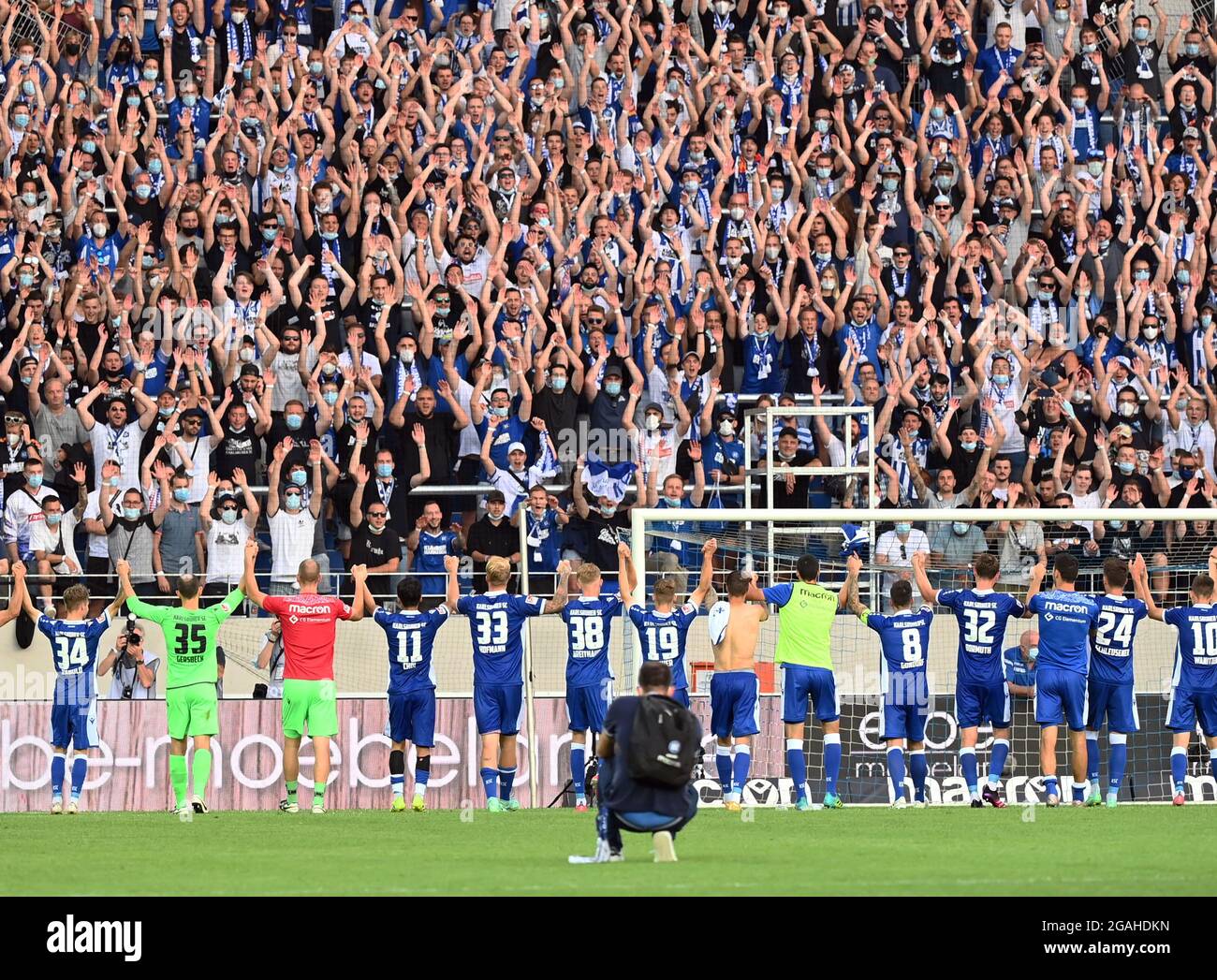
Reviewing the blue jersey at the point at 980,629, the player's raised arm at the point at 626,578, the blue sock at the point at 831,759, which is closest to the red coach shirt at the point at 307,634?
the player's raised arm at the point at 626,578

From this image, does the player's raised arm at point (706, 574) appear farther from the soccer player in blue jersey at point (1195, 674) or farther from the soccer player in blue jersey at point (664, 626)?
the soccer player in blue jersey at point (1195, 674)

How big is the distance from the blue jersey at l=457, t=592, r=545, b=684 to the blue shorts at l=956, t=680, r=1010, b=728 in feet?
12.8

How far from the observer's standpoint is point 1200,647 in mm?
19312

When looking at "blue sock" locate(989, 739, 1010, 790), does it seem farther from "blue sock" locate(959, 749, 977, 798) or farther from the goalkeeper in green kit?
the goalkeeper in green kit

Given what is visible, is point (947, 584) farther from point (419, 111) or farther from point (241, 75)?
point (241, 75)

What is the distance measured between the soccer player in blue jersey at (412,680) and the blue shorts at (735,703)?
→ 2.57m

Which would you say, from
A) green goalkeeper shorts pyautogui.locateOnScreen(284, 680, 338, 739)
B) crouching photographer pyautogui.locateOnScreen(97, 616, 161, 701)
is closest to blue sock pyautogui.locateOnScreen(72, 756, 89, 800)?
green goalkeeper shorts pyautogui.locateOnScreen(284, 680, 338, 739)

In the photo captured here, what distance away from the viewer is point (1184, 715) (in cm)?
1931

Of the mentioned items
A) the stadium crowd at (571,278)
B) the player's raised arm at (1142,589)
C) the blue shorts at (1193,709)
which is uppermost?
the stadium crowd at (571,278)

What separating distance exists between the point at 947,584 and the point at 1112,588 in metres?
4.58

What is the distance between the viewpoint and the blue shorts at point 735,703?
18938 millimetres

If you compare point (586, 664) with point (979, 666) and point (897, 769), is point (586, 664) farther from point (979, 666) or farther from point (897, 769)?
point (979, 666)

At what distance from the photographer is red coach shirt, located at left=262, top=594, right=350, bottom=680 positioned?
18.8m
